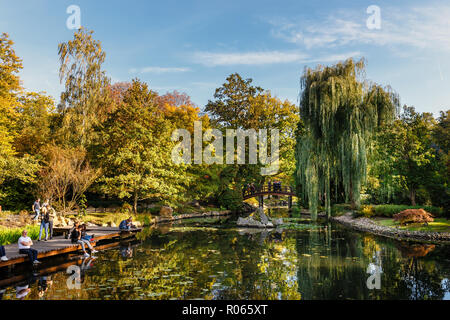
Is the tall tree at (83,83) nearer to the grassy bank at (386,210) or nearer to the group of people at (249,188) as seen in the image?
the group of people at (249,188)

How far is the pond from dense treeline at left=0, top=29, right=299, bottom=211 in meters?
11.0

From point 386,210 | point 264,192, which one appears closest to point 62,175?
point 386,210

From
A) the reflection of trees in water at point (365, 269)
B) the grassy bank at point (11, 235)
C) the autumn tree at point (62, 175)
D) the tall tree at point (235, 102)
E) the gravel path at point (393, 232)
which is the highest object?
the tall tree at point (235, 102)

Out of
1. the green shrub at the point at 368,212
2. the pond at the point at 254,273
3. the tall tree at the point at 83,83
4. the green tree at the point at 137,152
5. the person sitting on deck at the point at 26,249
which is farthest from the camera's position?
the tall tree at the point at 83,83

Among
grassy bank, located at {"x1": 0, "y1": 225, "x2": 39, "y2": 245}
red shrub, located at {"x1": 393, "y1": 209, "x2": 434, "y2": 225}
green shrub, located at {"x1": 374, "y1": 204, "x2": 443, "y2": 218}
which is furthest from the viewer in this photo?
green shrub, located at {"x1": 374, "y1": 204, "x2": 443, "y2": 218}

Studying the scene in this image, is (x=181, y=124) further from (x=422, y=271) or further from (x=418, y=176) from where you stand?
(x=422, y=271)

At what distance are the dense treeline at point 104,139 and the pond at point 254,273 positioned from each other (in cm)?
1098

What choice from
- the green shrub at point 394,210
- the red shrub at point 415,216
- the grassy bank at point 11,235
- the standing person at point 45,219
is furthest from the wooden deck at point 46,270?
the green shrub at point 394,210

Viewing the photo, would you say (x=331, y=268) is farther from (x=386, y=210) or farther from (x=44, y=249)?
(x=386, y=210)

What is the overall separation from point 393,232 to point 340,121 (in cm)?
757

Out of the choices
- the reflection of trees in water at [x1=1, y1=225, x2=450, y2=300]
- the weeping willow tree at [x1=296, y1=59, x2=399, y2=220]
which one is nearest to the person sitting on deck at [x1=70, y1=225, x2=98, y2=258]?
the reflection of trees in water at [x1=1, y1=225, x2=450, y2=300]

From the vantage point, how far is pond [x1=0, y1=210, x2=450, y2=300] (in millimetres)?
7668

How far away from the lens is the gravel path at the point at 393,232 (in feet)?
52.0

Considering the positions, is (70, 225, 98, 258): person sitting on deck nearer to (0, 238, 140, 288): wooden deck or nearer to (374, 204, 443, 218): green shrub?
(0, 238, 140, 288): wooden deck
